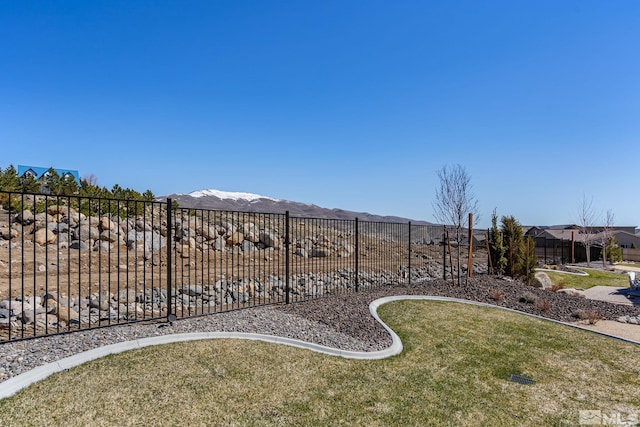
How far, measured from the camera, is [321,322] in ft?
19.0

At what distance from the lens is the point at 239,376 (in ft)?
12.1

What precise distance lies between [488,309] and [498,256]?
4.77 metres

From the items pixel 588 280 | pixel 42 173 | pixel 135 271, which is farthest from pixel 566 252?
pixel 42 173

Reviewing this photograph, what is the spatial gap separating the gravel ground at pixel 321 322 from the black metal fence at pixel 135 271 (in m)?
0.40

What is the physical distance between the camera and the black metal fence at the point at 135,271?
18.2 ft

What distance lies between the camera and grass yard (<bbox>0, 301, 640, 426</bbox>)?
9.77ft

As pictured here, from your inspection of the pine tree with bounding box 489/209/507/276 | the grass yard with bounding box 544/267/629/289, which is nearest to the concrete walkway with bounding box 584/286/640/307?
the grass yard with bounding box 544/267/629/289

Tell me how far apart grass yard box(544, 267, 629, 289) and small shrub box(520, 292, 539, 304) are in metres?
4.10

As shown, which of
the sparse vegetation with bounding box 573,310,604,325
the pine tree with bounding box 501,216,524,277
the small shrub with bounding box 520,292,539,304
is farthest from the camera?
the pine tree with bounding box 501,216,524,277

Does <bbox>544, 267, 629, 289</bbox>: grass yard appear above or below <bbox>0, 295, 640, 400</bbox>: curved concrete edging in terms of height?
below

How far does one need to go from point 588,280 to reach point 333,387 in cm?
1350

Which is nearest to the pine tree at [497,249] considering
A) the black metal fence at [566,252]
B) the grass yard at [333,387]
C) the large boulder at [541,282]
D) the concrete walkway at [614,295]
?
the large boulder at [541,282]

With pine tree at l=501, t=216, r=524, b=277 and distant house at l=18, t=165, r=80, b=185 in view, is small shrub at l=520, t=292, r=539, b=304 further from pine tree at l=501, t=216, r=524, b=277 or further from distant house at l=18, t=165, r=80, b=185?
distant house at l=18, t=165, r=80, b=185

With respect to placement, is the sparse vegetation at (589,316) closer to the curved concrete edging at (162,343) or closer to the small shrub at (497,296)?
the curved concrete edging at (162,343)
